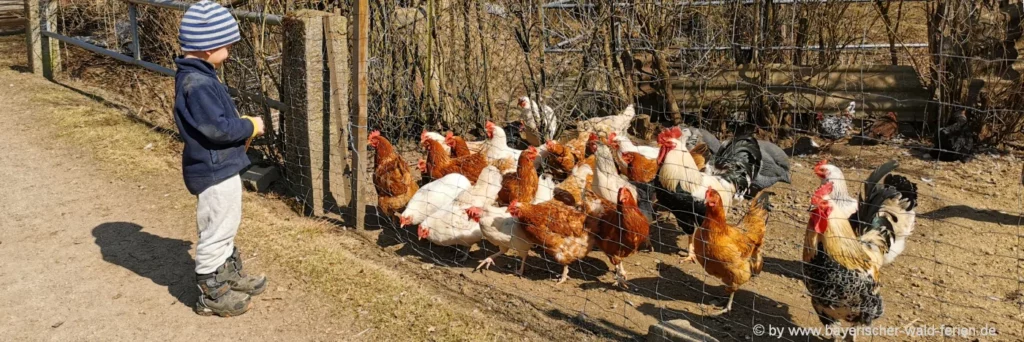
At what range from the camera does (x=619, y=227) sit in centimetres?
471

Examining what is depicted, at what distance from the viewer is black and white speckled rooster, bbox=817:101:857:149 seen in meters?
7.55

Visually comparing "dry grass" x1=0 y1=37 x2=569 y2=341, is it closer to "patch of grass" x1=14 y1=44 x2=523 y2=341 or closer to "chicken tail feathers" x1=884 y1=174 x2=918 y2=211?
"patch of grass" x1=14 y1=44 x2=523 y2=341

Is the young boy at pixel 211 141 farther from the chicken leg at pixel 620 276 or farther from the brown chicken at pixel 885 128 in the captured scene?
the brown chicken at pixel 885 128

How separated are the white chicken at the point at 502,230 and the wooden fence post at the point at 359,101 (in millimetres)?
878

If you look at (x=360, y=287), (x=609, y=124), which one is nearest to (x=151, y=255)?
(x=360, y=287)

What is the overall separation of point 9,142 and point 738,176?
669cm

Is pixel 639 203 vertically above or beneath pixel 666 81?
beneath

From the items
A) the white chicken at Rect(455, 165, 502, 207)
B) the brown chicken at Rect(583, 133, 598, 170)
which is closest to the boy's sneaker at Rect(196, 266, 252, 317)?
the white chicken at Rect(455, 165, 502, 207)

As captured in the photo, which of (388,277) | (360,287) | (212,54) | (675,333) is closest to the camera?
(675,333)

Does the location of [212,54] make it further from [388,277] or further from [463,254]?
[463,254]

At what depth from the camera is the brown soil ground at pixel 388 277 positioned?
166 inches

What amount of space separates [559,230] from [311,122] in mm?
1972

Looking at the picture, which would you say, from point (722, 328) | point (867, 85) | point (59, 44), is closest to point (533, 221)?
point (722, 328)

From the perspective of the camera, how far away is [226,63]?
678 cm
